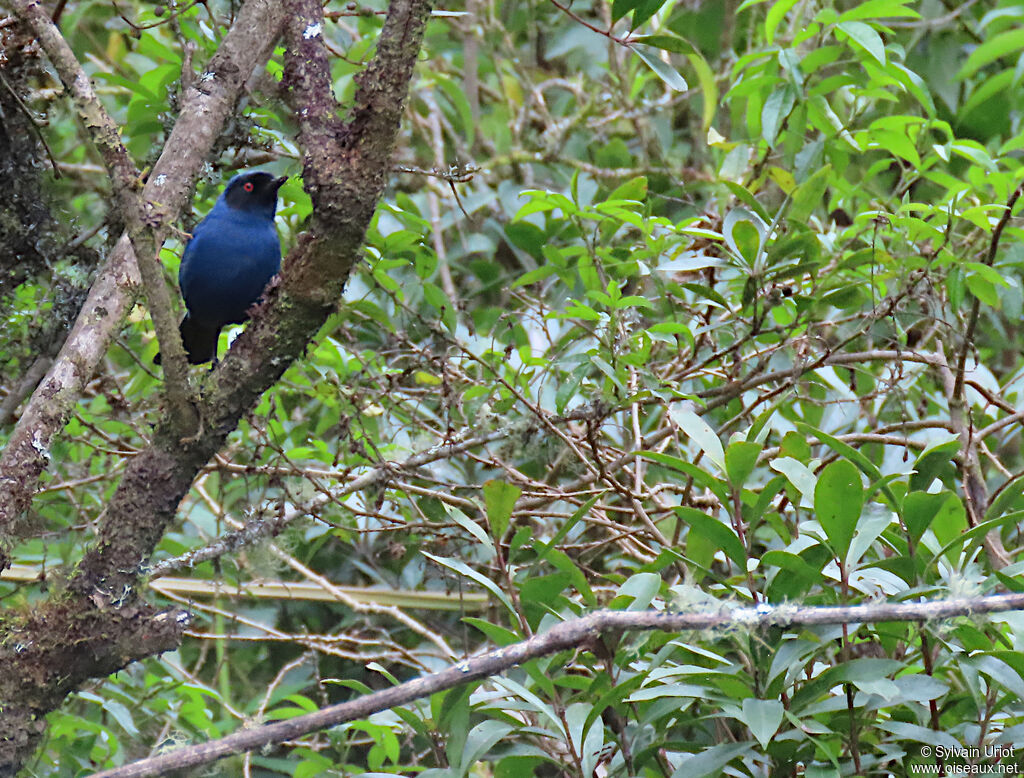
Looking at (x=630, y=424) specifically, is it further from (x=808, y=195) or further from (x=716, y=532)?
(x=716, y=532)

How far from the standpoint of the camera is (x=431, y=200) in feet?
15.4

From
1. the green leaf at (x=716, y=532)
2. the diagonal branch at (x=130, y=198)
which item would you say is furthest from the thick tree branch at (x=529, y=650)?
the diagonal branch at (x=130, y=198)

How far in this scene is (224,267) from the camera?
3.72 m

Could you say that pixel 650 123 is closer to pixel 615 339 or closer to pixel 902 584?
pixel 615 339

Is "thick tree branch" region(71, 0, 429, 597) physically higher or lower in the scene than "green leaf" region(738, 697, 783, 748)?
higher

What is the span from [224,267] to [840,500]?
8.22ft

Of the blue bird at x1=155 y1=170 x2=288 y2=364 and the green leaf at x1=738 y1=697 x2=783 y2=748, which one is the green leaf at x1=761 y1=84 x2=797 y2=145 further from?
the green leaf at x1=738 y1=697 x2=783 y2=748

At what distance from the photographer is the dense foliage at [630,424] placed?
206 cm

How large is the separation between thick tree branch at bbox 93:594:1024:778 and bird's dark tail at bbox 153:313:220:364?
2.46 m

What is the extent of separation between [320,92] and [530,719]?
1370 millimetres

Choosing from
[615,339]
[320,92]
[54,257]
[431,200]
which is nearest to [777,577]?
[615,339]
